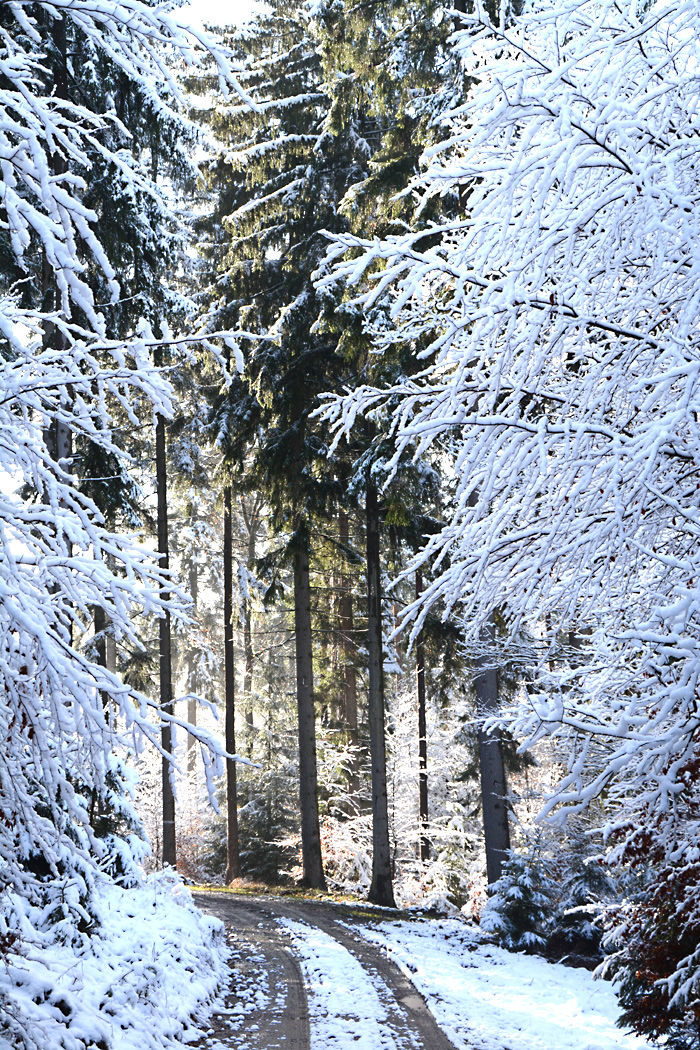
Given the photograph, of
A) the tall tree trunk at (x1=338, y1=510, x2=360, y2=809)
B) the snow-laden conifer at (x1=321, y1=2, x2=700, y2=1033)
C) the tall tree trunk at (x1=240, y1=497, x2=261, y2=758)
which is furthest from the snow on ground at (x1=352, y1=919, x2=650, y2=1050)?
the tall tree trunk at (x1=240, y1=497, x2=261, y2=758)

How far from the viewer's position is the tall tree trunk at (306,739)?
18.1m

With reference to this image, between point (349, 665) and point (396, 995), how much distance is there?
13.8 metres

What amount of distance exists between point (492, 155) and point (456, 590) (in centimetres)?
273

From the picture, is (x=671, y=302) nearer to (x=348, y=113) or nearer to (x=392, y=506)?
(x=392, y=506)

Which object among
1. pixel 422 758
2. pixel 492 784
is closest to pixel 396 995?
pixel 492 784

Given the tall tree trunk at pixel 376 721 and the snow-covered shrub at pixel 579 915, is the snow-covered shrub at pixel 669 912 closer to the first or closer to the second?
the snow-covered shrub at pixel 579 915

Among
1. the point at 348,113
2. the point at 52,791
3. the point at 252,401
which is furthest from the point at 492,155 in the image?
the point at 252,401

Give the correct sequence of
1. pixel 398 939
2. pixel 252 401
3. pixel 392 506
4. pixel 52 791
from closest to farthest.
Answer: pixel 52 791
pixel 398 939
pixel 392 506
pixel 252 401

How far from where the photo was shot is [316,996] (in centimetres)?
895

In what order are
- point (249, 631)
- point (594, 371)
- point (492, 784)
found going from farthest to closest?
point (249, 631) → point (492, 784) → point (594, 371)

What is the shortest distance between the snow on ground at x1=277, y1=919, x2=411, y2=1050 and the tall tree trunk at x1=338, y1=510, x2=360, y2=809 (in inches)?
362

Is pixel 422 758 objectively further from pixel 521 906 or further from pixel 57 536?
pixel 57 536

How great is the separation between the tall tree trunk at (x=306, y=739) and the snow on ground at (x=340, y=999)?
6.02 meters

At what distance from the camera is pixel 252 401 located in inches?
741
